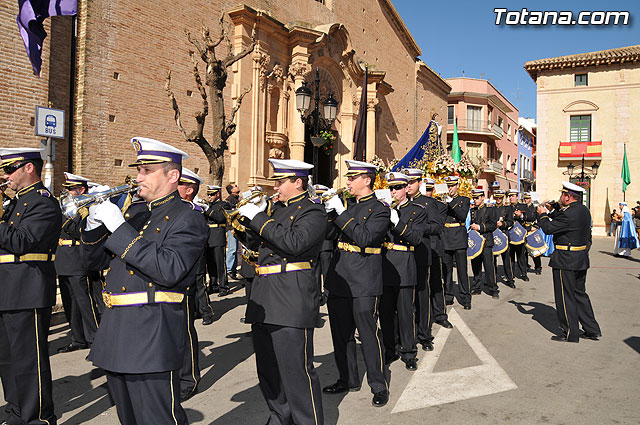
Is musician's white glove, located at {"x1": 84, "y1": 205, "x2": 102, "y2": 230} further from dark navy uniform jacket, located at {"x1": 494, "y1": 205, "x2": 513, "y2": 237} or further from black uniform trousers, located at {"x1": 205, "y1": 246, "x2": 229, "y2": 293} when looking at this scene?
dark navy uniform jacket, located at {"x1": 494, "y1": 205, "x2": 513, "y2": 237}

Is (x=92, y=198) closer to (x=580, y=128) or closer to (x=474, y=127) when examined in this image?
(x=580, y=128)

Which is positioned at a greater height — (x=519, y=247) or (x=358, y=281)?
(x=358, y=281)

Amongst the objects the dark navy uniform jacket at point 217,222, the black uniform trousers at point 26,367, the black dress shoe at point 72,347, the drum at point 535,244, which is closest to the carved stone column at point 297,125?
the dark navy uniform jacket at point 217,222

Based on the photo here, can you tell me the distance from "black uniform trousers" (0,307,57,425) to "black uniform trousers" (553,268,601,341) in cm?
626

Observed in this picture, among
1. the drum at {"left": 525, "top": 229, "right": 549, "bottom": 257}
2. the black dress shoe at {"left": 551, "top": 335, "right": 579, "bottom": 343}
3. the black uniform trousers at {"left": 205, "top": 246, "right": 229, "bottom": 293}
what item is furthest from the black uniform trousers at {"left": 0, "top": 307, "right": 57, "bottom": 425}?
the drum at {"left": 525, "top": 229, "right": 549, "bottom": 257}

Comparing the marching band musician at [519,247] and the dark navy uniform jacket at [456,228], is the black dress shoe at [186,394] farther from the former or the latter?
the marching band musician at [519,247]

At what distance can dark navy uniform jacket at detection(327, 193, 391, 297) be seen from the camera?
464 cm

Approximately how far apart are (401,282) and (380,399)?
1398 millimetres

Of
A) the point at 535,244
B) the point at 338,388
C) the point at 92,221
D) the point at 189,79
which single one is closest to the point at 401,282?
the point at 338,388

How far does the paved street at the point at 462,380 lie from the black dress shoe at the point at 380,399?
0.20 feet

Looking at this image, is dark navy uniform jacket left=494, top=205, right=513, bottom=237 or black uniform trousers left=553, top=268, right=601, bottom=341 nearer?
black uniform trousers left=553, top=268, right=601, bottom=341

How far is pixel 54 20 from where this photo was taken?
1152 centimetres

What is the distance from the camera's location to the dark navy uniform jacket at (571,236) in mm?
6863

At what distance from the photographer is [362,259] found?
478 centimetres
